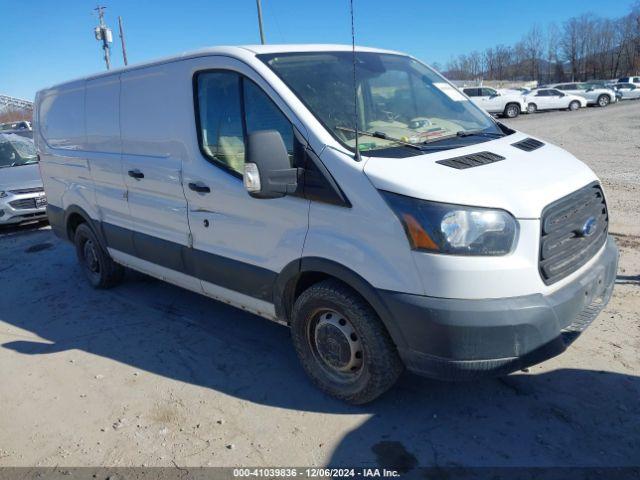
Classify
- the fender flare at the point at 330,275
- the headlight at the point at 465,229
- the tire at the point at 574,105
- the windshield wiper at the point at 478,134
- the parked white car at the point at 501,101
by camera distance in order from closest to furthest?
1. the headlight at the point at 465,229
2. the fender flare at the point at 330,275
3. the windshield wiper at the point at 478,134
4. the parked white car at the point at 501,101
5. the tire at the point at 574,105

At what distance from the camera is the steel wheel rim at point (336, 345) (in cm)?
311

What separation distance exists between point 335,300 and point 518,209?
1.12m

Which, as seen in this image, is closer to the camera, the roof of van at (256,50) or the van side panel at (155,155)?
the roof of van at (256,50)

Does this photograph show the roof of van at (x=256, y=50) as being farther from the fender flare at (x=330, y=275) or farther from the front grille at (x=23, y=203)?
the front grille at (x=23, y=203)

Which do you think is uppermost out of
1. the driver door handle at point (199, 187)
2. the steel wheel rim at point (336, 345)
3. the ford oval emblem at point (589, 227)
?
the driver door handle at point (199, 187)

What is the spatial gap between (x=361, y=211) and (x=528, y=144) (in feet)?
4.93

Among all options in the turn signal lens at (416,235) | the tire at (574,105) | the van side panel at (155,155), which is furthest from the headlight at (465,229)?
the tire at (574,105)

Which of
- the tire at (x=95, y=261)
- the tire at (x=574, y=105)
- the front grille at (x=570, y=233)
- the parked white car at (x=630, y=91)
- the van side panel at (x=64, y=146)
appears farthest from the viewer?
the parked white car at (x=630, y=91)

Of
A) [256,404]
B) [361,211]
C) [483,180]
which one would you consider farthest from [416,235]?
[256,404]

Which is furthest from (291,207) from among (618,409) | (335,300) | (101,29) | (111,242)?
(101,29)

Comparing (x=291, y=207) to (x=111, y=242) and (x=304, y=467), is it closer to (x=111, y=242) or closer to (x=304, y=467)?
(x=304, y=467)

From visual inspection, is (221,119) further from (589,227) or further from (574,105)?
(574,105)

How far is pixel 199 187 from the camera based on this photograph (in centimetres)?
372

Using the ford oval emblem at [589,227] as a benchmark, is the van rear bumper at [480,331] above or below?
below
